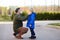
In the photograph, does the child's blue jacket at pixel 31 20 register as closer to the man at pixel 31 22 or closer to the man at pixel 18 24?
the man at pixel 31 22

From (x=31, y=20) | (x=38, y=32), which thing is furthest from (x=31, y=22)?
(x=38, y=32)

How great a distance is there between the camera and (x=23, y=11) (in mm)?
4707

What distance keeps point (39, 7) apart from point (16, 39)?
0.71 metres

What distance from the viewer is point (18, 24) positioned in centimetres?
480

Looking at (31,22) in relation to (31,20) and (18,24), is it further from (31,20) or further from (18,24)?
(18,24)

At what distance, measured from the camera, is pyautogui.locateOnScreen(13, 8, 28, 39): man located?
473 cm

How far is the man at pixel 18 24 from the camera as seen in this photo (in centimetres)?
473

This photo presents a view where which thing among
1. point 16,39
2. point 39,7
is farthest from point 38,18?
point 16,39

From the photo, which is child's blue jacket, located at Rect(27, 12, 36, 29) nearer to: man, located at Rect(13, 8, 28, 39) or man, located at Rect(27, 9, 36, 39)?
man, located at Rect(27, 9, 36, 39)

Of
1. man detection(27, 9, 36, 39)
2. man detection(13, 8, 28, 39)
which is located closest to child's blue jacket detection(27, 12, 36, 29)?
man detection(27, 9, 36, 39)

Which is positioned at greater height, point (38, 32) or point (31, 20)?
point (31, 20)

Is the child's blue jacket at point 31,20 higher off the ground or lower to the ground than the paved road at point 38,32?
higher

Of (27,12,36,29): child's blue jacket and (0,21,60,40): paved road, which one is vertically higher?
(27,12,36,29): child's blue jacket

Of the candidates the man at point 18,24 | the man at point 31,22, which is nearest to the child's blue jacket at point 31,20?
the man at point 31,22
